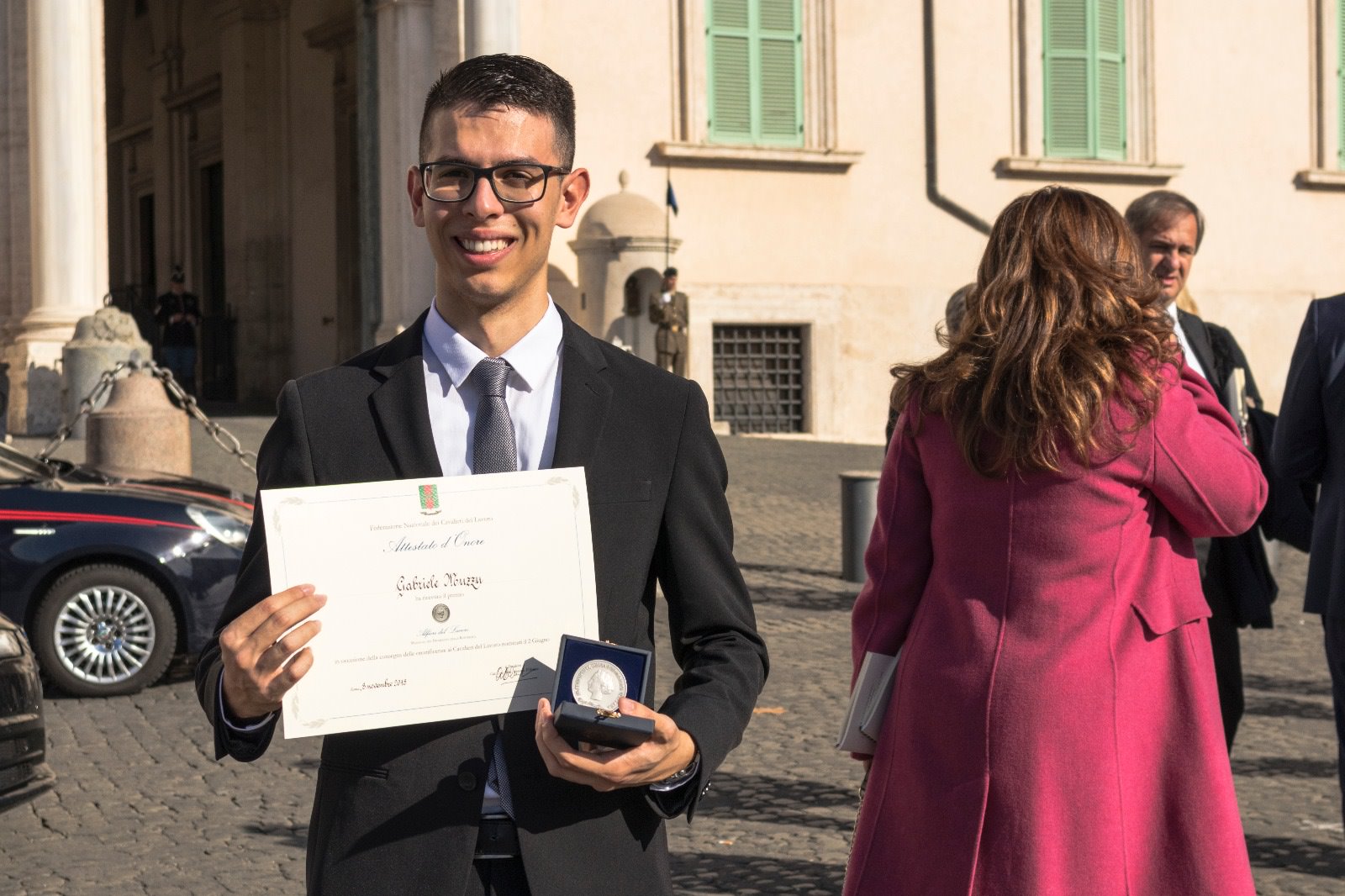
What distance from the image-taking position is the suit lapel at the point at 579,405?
243 centimetres

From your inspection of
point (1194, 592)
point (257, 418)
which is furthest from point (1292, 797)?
point (257, 418)

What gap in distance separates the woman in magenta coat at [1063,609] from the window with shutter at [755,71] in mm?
20022

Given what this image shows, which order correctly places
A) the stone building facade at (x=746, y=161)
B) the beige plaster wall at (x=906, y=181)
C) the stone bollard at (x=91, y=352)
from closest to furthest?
the stone bollard at (x=91, y=352), the stone building facade at (x=746, y=161), the beige plaster wall at (x=906, y=181)

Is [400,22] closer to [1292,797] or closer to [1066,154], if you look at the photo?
[1066,154]

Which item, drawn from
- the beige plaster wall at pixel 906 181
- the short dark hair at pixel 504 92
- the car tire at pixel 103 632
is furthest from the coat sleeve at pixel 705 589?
the beige plaster wall at pixel 906 181

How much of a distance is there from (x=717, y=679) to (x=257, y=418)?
20.3 metres

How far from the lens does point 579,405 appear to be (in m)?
2.45

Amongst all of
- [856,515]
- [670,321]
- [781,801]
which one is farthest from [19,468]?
[670,321]

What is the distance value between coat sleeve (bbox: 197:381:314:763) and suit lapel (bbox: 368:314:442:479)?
102 mm

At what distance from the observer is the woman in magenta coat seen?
135 inches

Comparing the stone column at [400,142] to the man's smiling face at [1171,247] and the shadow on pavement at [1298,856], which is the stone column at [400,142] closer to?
the shadow on pavement at [1298,856]

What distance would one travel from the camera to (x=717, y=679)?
243 cm

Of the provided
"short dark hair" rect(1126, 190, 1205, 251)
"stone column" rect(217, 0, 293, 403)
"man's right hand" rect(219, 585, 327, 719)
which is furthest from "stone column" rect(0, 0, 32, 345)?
"man's right hand" rect(219, 585, 327, 719)
